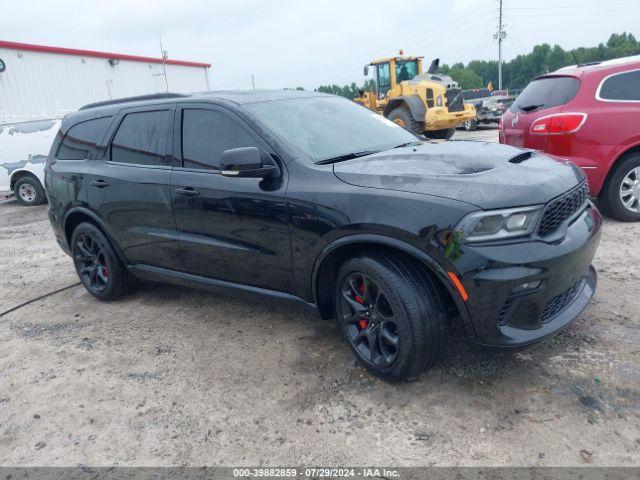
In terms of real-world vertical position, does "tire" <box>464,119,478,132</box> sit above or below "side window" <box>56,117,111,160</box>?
below

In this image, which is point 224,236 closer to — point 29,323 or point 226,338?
point 226,338

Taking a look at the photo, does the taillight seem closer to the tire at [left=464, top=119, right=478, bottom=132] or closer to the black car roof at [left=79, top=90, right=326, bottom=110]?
the black car roof at [left=79, top=90, right=326, bottom=110]

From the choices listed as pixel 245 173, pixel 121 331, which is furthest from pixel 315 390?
pixel 121 331

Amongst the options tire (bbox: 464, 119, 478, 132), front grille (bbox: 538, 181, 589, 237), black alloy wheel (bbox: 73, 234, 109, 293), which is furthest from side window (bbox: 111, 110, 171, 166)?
tire (bbox: 464, 119, 478, 132)

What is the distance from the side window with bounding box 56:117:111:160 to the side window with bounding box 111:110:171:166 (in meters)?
0.28

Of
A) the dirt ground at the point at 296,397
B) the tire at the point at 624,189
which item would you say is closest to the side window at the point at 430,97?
the tire at the point at 624,189

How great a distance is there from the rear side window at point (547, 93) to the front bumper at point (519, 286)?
11.1 ft

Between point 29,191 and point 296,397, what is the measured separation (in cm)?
992

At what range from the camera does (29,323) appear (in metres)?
4.46

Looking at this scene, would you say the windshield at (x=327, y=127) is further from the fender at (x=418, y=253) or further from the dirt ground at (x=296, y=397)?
the dirt ground at (x=296, y=397)

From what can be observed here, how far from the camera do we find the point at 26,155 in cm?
1037

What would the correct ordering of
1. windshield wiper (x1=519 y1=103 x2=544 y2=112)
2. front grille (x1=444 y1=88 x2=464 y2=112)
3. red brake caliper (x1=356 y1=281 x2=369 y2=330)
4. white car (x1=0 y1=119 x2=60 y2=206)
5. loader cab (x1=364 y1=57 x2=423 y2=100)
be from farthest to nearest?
1. loader cab (x1=364 y1=57 x2=423 y2=100)
2. front grille (x1=444 y1=88 x2=464 y2=112)
3. white car (x1=0 y1=119 x2=60 y2=206)
4. windshield wiper (x1=519 y1=103 x2=544 y2=112)
5. red brake caliper (x1=356 y1=281 x2=369 y2=330)

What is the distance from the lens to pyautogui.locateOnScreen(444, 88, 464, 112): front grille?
50.2 ft

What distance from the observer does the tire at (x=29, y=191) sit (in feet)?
34.4
